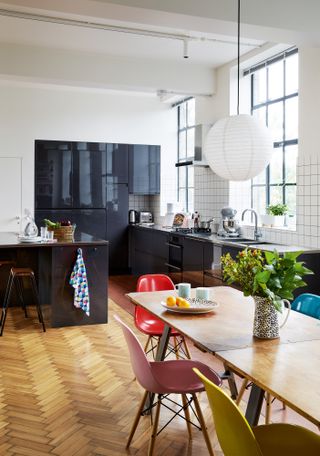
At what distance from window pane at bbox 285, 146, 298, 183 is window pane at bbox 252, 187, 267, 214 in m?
0.55

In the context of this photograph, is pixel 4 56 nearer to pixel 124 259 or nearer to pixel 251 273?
pixel 124 259

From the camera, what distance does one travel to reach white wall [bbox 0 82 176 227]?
790 cm

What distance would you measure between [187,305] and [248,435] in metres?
1.33

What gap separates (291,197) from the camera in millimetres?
5723

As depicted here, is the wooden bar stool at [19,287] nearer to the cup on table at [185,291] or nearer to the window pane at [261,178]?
the cup on table at [185,291]

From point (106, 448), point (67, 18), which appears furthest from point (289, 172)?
point (106, 448)

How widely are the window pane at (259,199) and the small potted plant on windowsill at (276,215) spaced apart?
0.58 meters

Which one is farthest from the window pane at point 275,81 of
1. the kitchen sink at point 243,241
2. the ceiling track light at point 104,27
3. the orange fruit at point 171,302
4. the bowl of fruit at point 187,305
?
the orange fruit at point 171,302

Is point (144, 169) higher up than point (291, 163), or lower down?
higher up

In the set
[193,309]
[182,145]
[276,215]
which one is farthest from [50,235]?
[182,145]

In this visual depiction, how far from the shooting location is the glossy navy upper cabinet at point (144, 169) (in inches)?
334

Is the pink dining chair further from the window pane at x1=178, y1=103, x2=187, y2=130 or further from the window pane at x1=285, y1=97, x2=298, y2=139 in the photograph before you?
the window pane at x1=178, y1=103, x2=187, y2=130

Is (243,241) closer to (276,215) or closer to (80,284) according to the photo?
(276,215)

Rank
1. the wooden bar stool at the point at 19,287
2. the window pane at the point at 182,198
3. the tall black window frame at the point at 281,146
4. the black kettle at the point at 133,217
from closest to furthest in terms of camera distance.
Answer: the wooden bar stool at the point at 19,287 → the tall black window frame at the point at 281,146 → the window pane at the point at 182,198 → the black kettle at the point at 133,217
